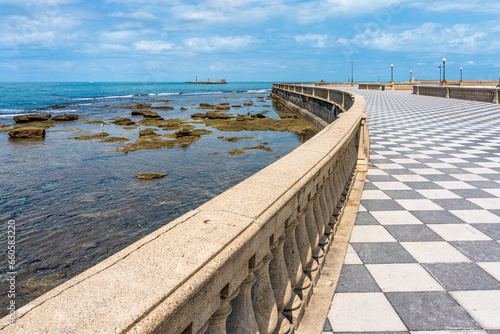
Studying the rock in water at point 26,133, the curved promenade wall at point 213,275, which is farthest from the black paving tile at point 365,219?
the rock in water at point 26,133

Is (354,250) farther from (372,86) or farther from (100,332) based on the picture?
(372,86)

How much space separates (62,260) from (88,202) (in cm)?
284

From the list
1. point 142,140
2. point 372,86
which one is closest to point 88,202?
point 142,140

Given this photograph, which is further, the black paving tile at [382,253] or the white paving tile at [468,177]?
the white paving tile at [468,177]

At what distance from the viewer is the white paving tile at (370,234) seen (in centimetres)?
383

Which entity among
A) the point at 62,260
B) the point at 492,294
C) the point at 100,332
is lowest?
the point at 62,260

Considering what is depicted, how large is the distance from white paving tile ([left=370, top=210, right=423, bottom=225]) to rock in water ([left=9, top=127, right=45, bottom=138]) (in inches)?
788

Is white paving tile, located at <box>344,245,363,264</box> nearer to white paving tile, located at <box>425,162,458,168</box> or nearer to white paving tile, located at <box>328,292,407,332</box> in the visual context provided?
white paving tile, located at <box>328,292,407,332</box>

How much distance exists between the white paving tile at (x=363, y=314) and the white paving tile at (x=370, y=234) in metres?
1.07

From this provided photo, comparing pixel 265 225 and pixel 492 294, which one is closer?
pixel 265 225

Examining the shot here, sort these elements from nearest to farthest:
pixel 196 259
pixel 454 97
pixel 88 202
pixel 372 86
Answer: pixel 196 259 < pixel 88 202 < pixel 454 97 < pixel 372 86

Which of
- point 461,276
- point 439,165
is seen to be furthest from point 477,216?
point 439,165

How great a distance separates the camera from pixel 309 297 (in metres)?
2.62

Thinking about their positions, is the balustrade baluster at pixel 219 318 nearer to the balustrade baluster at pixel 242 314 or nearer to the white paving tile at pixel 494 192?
the balustrade baluster at pixel 242 314
